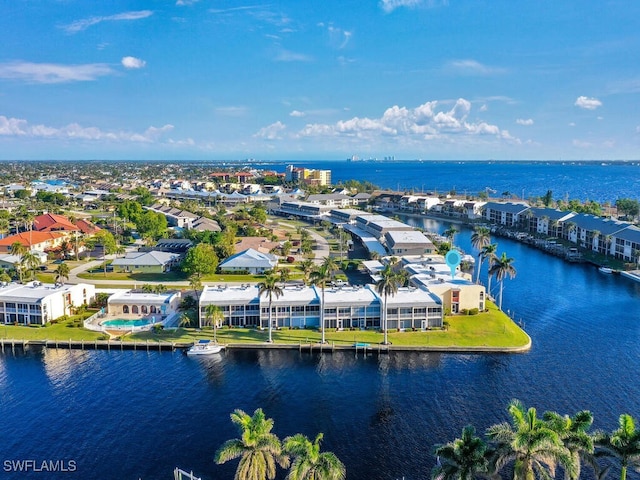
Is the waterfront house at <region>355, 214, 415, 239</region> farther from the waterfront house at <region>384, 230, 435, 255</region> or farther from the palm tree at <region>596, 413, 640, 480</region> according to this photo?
the palm tree at <region>596, 413, 640, 480</region>

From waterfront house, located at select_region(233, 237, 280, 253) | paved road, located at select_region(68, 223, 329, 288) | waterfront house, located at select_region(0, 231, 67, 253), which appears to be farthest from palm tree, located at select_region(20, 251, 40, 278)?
waterfront house, located at select_region(233, 237, 280, 253)

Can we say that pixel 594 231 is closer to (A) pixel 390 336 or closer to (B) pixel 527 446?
(A) pixel 390 336

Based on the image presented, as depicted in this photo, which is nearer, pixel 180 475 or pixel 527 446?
pixel 527 446

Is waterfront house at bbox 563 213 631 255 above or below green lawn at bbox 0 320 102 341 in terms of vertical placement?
above

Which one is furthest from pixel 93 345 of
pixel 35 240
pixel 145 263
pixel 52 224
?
pixel 52 224

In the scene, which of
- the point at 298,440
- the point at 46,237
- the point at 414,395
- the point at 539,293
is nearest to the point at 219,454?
the point at 298,440

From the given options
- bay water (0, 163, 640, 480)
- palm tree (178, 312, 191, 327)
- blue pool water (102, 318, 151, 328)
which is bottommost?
bay water (0, 163, 640, 480)

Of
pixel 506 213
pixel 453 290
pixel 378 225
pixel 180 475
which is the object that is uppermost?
pixel 506 213
